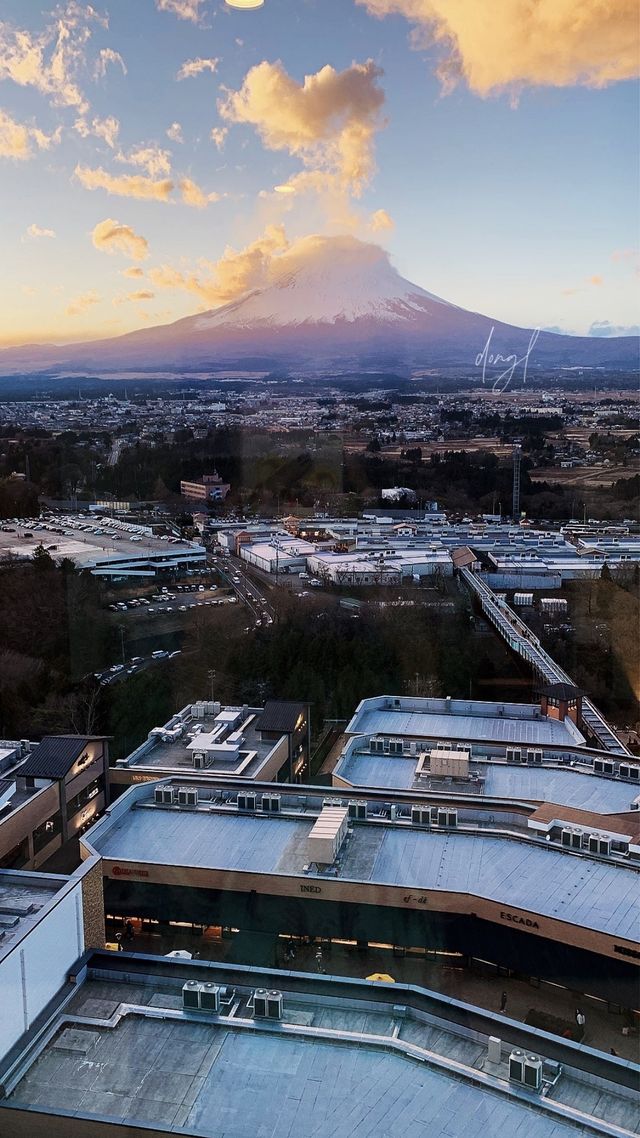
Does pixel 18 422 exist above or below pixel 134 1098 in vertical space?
above

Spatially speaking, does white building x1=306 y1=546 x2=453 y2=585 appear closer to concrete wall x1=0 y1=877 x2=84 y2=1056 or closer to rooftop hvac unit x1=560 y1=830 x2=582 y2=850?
rooftop hvac unit x1=560 y1=830 x2=582 y2=850

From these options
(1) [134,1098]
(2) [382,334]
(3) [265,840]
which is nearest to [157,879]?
(3) [265,840]

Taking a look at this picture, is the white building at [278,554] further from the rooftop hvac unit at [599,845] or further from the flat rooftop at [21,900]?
the flat rooftop at [21,900]

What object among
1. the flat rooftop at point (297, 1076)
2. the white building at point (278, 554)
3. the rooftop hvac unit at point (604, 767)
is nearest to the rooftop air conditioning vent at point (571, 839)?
the rooftop hvac unit at point (604, 767)

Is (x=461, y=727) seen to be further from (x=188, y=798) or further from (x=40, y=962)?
(x=40, y=962)

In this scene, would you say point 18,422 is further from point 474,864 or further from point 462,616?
point 474,864

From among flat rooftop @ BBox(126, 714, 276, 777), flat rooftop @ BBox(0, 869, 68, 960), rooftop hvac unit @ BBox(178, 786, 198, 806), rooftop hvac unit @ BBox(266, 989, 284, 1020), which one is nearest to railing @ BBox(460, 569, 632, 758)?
flat rooftop @ BBox(126, 714, 276, 777)

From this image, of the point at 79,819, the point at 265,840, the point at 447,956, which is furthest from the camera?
the point at 79,819
